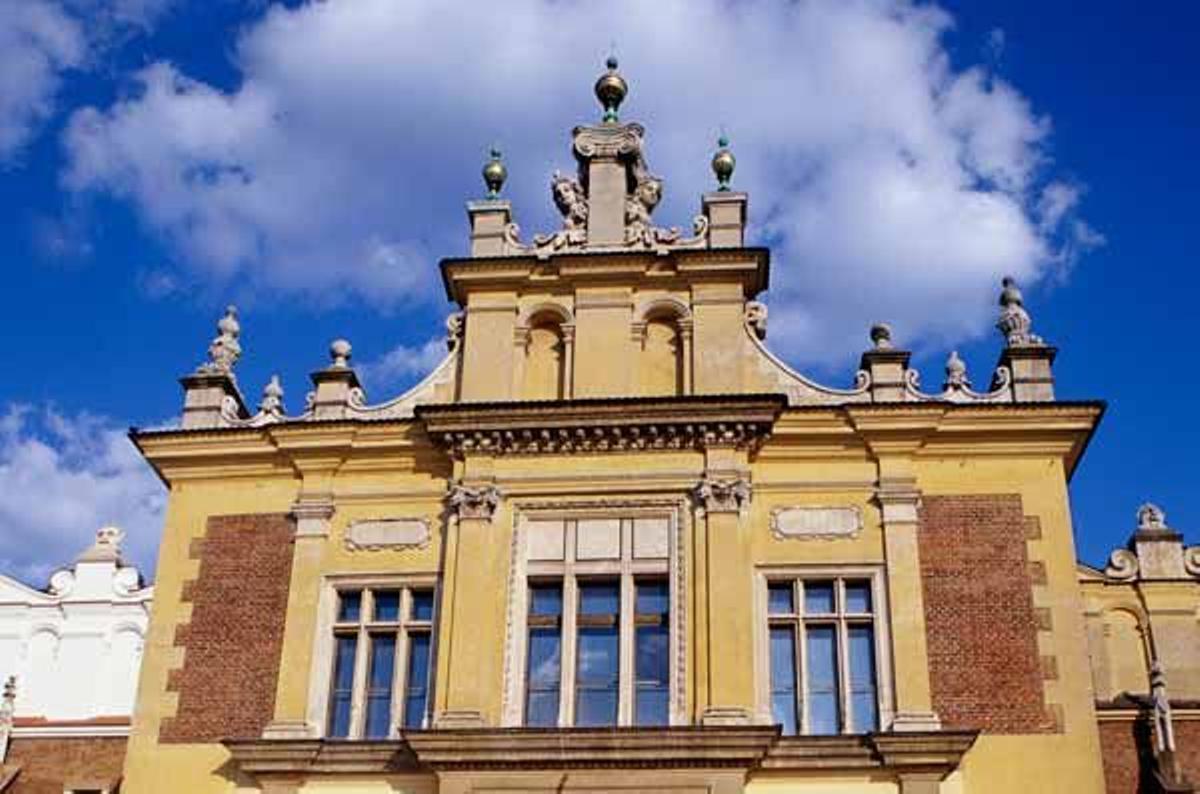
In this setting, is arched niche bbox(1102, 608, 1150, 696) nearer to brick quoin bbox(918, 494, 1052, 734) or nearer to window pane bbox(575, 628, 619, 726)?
brick quoin bbox(918, 494, 1052, 734)

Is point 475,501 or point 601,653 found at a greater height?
point 475,501

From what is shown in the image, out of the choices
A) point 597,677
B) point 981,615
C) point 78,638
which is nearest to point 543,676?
point 597,677

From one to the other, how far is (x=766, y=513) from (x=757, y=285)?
153 inches

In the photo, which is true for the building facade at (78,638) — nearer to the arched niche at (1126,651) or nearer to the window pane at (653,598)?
the window pane at (653,598)

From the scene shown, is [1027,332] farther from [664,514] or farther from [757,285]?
[664,514]

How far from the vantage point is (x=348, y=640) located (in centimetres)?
2339

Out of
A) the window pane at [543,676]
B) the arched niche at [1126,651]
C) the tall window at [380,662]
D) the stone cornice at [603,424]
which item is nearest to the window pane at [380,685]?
the tall window at [380,662]

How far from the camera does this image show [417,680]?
75.0 feet

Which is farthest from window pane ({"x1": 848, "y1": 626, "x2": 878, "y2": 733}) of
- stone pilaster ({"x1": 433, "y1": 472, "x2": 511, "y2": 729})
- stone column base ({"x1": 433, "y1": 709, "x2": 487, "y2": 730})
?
stone column base ({"x1": 433, "y1": 709, "x2": 487, "y2": 730})

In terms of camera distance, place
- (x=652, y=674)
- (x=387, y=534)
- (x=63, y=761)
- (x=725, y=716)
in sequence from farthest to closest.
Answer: (x=63, y=761)
(x=387, y=534)
(x=652, y=674)
(x=725, y=716)

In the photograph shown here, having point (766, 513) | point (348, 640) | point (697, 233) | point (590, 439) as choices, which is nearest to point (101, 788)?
point (348, 640)

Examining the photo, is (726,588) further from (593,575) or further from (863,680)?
(863,680)

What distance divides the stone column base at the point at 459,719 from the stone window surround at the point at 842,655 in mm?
3645

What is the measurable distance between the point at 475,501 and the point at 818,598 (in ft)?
16.3
